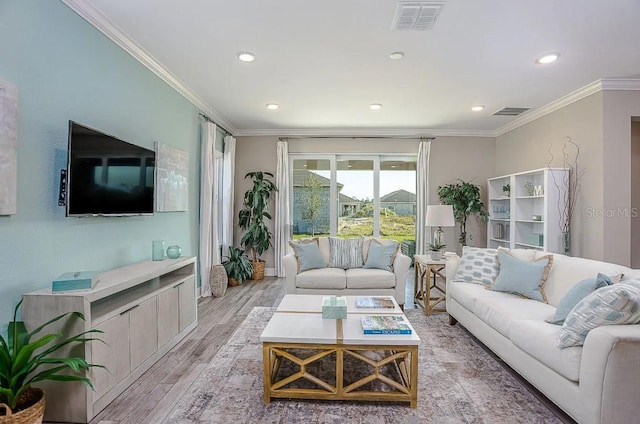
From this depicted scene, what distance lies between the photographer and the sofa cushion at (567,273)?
2614 millimetres

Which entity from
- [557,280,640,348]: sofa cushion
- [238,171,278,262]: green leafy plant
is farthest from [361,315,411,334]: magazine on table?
[238,171,278,262]: green leafy plant

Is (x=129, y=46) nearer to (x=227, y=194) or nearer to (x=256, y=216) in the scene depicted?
(x=227, y=194)

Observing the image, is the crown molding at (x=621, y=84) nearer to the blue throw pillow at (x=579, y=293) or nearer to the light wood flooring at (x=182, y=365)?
the blue throw pillow at (x=579, y=293)

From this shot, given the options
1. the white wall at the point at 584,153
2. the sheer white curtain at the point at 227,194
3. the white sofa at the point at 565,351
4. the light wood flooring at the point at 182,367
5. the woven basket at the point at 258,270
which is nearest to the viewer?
the white sofa at the point at 565,351

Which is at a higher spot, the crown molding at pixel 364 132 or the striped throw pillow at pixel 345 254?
the crown molding at pixel 364 132

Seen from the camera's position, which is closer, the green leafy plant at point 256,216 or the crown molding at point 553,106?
the crown molding at point 553,106

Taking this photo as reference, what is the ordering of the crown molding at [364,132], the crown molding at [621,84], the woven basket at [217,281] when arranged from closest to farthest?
the crown molding at [621,84] → the woven basket at [217,281] → the crown molding at [364,132]

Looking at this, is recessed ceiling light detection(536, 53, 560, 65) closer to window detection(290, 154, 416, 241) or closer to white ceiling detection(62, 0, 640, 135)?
white ceiling detection(62, 0, 640, 135)

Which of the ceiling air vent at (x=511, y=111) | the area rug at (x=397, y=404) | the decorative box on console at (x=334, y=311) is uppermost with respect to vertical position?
the ceiling air vent at (x=511, y=111)

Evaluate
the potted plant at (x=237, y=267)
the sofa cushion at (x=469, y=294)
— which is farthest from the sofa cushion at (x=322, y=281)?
the potted plant at (x=237, y=267)

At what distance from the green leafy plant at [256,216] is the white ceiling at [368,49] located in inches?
58.9

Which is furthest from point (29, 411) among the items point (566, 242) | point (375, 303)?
point (566, 242)

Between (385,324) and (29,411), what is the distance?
198 centimetres

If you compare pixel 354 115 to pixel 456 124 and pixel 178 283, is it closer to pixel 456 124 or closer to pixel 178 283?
pixel 456 124
